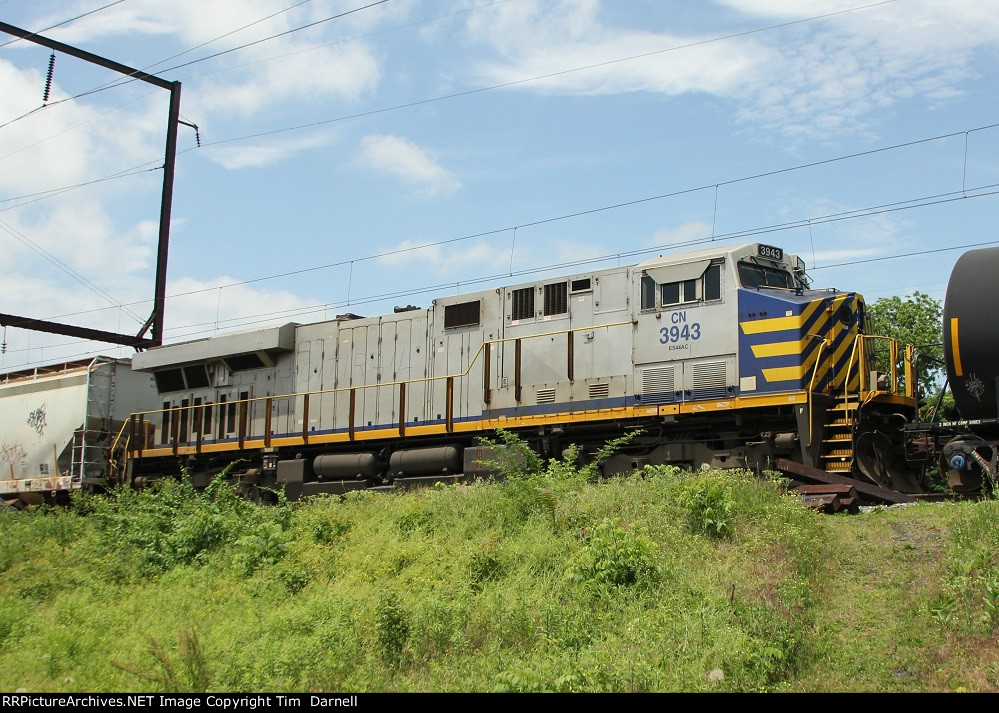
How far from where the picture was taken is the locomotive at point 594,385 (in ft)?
42.4

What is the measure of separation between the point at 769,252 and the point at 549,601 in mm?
8381

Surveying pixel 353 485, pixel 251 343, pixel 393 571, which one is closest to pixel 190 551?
pixel 393 571

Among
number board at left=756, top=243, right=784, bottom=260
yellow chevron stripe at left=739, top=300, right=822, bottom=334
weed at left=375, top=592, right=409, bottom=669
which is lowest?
weed at left=375, top=592, right=409, bottom=669

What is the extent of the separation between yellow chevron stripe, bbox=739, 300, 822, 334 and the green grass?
11.0ft

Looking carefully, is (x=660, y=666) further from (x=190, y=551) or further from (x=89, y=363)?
(x=89, y=363)

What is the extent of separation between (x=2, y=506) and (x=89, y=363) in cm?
420

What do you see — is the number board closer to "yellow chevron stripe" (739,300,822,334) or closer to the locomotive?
the locomotive

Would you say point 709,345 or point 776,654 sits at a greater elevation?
point 709,345

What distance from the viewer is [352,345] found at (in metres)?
19.3

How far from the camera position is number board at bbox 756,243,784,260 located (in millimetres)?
14281

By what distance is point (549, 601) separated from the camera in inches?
319

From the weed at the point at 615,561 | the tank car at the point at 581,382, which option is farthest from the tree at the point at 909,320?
the weed at the point at 615,561

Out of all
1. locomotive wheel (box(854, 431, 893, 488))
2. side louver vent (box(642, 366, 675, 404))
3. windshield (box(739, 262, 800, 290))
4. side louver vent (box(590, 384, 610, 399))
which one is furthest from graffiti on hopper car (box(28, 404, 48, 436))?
locomotive wheel (box(854, 431, 893, 488))

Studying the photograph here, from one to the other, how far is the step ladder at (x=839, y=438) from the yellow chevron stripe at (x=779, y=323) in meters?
1.28
